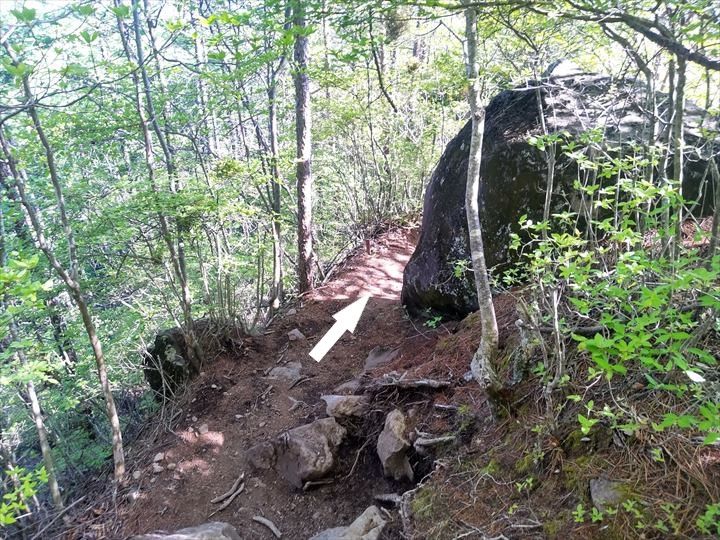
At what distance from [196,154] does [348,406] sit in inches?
212

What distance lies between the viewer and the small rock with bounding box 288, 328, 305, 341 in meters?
7.10

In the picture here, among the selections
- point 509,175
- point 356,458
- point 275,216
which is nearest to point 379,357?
point 356,458

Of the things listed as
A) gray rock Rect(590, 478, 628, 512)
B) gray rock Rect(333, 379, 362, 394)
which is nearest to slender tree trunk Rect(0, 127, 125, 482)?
gray rock Rect(333, 379, 362, 394)

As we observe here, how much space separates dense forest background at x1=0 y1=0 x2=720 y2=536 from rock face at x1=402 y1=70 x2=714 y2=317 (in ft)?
1.53

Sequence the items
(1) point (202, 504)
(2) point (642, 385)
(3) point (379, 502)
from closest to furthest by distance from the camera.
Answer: (2) point (642, 385) < (3) point (379, 502) < (1) point (202, 504)

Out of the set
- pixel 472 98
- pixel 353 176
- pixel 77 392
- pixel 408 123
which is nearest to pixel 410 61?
pixel 408 123

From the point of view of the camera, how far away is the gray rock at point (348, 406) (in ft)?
14.7

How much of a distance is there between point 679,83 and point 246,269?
671cm

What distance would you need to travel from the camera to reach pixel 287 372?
615 centimetres

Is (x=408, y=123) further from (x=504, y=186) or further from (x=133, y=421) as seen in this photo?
(x=133, y=421)

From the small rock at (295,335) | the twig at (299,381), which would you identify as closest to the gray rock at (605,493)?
A: the twig at (299,381)

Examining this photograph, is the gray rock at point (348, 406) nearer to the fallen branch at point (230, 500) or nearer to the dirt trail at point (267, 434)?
the dirt trail at point (267, 434)

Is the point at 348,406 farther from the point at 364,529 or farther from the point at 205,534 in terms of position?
the point at 205,534

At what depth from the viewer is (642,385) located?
243 centimetres
